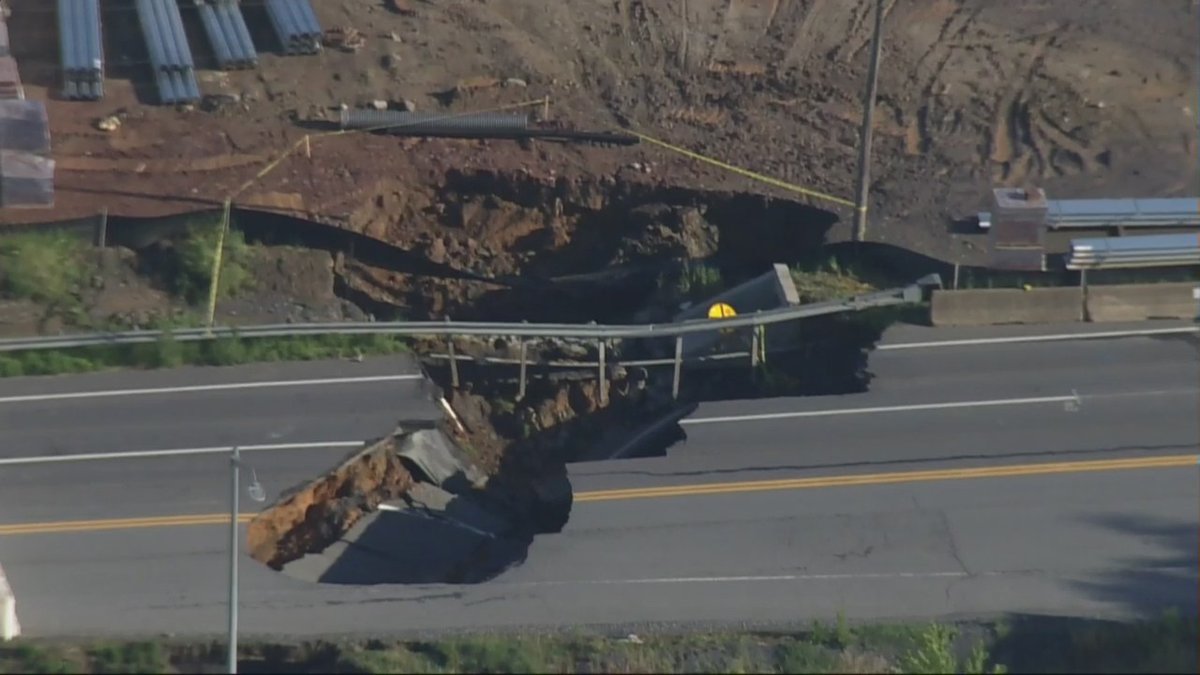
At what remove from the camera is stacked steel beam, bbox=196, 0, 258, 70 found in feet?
86.7

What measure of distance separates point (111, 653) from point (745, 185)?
11053 millimetres

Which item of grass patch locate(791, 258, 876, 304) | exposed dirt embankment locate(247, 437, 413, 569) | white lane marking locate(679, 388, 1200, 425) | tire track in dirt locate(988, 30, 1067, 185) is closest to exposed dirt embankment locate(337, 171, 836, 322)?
grass patch locate(791, 258, 876, 304)

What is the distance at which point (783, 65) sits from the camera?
27.1 m

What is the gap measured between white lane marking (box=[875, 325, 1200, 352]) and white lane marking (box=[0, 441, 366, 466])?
657 centimetres

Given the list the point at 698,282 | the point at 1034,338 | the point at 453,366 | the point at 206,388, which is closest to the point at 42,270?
the point at 206,388

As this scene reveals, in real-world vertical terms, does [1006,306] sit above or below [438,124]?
below

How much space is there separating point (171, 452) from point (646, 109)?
8.91m

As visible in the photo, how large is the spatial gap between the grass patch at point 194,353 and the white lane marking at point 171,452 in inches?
72.0

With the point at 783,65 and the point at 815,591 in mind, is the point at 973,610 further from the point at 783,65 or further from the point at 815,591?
the point at 783,65

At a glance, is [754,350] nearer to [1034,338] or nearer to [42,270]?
[1034,338]

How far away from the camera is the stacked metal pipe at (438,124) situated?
84.1 ft

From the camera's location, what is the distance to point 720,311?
2320 cm

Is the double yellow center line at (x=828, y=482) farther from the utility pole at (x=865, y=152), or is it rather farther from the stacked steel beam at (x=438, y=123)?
the stacked steel beam at (x=438, y=123)

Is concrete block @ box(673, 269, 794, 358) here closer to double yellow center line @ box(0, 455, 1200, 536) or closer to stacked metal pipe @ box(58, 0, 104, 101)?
double yellow center line @ box(0, 455, 1200, 536)
